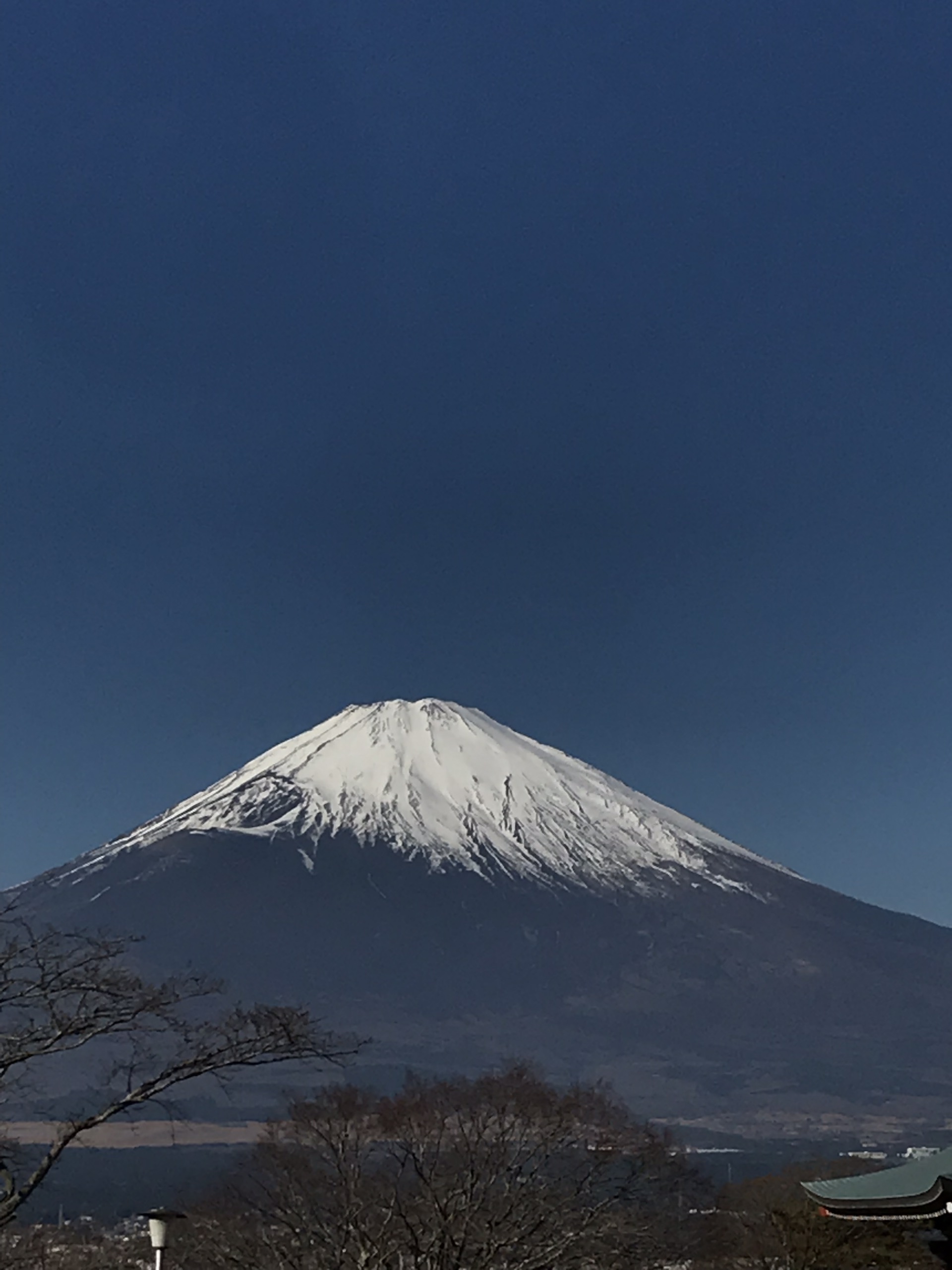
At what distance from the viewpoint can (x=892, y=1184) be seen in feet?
21.3

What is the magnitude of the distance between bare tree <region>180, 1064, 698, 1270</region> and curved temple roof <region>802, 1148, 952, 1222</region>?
2.78m

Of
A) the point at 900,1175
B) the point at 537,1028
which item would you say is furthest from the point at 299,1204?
the point at 537,1028

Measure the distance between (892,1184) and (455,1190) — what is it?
5525 mm

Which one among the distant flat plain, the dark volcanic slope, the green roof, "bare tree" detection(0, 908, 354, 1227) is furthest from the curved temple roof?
the dark volcanic slope

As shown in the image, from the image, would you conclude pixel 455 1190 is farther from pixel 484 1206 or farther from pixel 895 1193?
pixel 895 1193

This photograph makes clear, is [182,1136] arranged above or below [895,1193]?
below

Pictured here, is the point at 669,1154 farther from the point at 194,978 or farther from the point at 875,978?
the point at 875,978

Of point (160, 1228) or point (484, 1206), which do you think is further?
point (484, 1206)

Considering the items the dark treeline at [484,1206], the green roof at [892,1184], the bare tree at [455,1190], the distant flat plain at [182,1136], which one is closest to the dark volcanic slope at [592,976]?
the distant flat plain at [182,1136]

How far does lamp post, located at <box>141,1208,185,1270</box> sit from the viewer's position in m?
9.04

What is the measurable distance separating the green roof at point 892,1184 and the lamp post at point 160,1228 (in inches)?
184

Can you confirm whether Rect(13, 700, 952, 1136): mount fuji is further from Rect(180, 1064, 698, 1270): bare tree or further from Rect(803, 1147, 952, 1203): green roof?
Rect(803, 1147, 952, 1203): green roof

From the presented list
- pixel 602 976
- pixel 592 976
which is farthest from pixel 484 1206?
pixel 592 976

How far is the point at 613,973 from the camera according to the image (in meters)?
181
